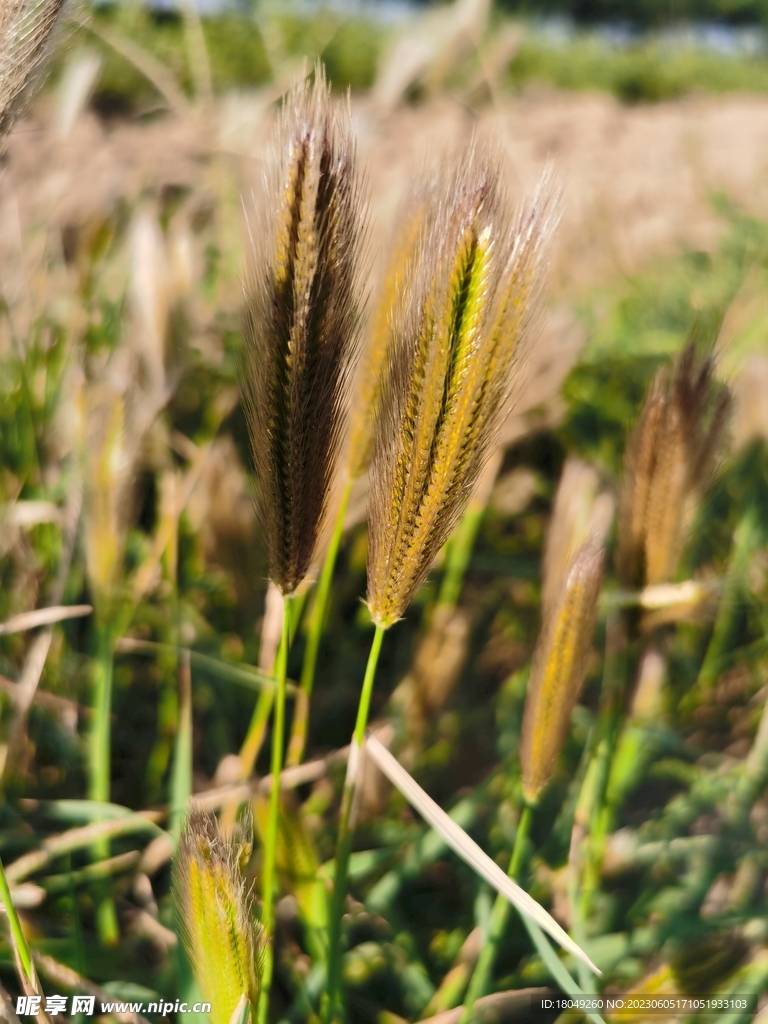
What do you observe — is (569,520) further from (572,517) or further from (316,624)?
(316,624)

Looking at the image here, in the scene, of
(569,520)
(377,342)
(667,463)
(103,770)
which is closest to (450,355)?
(377,342)

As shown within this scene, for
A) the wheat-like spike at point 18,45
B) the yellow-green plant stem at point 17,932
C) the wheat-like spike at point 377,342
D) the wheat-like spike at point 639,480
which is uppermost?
the wheat-like spike at point 18,45

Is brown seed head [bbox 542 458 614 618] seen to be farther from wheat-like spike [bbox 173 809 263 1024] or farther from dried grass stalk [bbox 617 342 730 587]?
wheat-like spike [bbox 173 809 263 1024]

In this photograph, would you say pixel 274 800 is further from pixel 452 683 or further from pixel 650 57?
pixel 650 57

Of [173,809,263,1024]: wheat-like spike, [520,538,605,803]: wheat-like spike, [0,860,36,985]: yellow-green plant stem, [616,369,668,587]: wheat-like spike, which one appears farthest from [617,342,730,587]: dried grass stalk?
[0,860,36,985]: yellow-green plant stem

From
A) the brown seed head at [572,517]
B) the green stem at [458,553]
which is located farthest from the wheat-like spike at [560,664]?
the green stem at [458,553]

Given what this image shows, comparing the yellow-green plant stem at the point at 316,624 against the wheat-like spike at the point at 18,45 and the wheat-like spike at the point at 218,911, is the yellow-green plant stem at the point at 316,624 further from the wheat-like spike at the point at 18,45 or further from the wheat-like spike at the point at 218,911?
the wheat-like spike at the point at 18,45
